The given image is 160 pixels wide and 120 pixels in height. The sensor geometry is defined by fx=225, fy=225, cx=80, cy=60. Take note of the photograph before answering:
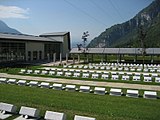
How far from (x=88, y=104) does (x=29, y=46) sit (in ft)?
128

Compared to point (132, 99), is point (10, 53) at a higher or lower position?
higher

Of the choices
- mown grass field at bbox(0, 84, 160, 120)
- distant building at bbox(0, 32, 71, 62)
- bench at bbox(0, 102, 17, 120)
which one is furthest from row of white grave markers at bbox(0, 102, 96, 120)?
distant building at bbox(0, 32, 71, 62)

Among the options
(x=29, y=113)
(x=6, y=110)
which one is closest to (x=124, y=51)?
(x=6, y=110)

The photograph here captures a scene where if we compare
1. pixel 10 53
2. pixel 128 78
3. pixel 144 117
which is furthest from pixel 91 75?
pixel 10 53

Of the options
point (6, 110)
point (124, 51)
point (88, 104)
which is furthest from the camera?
point (124, 51)

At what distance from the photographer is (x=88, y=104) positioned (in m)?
14.9

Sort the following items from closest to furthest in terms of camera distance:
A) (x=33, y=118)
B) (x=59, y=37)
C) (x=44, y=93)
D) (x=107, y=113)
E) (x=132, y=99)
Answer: (x=33, y=118)
(x=107, y=113)
(x=132, y=99)
(x=44, y=93)
(x=59, y=37)

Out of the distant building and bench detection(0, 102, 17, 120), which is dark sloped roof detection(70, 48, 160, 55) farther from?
bench detection(0, 102, 17, 120)

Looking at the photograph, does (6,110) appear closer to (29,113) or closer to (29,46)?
(29,113)

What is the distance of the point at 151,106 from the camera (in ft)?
48.0

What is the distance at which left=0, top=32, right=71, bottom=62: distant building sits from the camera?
44272 millimetres

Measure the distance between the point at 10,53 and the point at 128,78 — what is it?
2824 cm

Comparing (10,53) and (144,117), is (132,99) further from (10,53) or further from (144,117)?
(10,53)

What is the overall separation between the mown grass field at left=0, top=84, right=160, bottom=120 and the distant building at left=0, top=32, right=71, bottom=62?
26.9 metres
